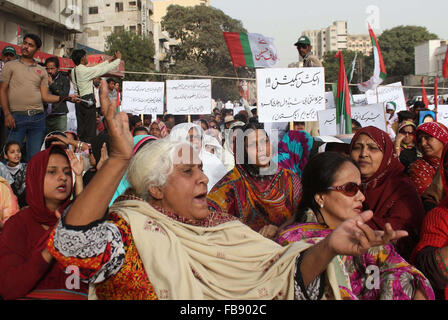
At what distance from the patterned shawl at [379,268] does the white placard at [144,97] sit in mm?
8476

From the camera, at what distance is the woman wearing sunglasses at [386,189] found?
2930 millimetres

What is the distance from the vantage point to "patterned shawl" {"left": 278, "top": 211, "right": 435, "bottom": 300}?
212 centimetres

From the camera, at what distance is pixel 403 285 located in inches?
83.9

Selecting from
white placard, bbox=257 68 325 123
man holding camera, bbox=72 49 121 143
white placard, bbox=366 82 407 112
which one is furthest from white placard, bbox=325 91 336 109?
man holding camera, bbox=72 49 121 143

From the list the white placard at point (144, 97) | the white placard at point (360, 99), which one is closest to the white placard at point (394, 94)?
the white placard at point (360, 99)

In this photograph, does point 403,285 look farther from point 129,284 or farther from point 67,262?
point 67,262

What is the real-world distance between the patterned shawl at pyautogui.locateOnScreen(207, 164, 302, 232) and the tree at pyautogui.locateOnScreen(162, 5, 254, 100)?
3460cm

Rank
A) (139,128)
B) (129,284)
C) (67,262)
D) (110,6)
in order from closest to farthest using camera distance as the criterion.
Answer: (67,262) → (129,284) → (139,128) → (110,6)

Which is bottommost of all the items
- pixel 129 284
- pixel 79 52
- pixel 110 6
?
pixel 129 284

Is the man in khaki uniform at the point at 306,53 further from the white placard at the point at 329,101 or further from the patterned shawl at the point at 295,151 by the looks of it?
the patterned shawl at the point at 295,151

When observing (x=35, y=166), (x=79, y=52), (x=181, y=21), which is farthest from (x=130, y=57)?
(x=35, y=166)

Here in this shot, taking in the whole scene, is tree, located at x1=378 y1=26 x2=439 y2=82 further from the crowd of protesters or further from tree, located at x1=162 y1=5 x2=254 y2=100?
the crowd of protesters

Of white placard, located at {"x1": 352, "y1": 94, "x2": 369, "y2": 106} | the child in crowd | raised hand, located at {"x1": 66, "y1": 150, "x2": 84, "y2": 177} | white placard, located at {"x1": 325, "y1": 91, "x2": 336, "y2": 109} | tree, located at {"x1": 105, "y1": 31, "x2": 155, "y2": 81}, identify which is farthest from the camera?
tree, located at {"x1": 105, "y1": 31, "x2": 155, "y2": 81}

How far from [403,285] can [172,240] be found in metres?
1.07
